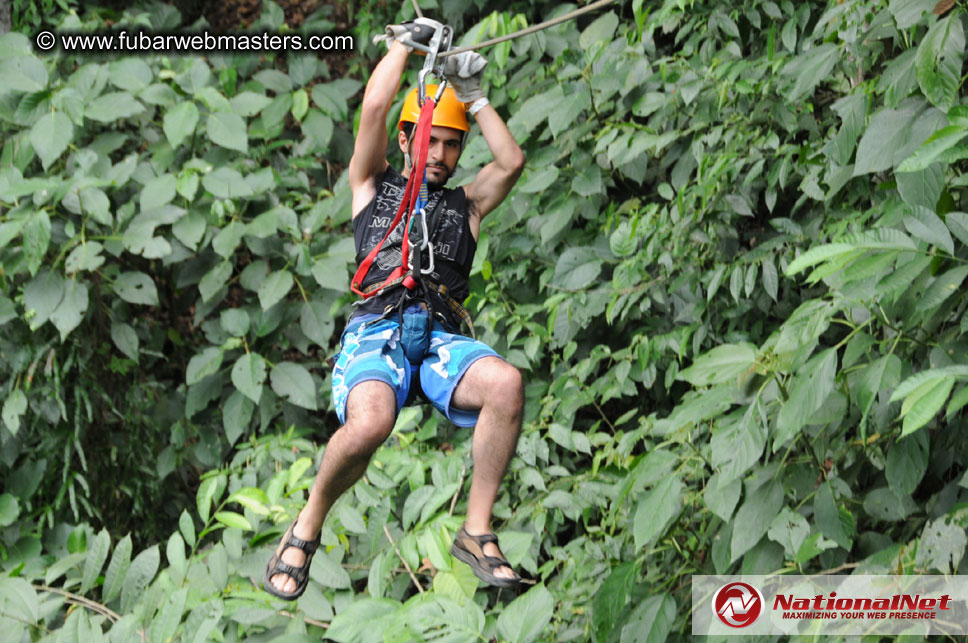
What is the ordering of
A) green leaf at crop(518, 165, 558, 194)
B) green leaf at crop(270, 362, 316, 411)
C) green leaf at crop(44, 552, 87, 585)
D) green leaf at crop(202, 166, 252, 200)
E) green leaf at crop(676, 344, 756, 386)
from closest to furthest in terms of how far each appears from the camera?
green leaf at crop(676, 344, 756, 386) → green leaf at crop(518, 165, 558, 194) → green leaf at crop(44, 552, 87, 585) → green leaf at crop(202, 166, 252, 200) → green leaf at crop(270, 362, 316, 411)

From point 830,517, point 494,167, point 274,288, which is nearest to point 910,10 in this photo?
point 494,167

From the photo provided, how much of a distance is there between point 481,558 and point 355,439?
0.47 m

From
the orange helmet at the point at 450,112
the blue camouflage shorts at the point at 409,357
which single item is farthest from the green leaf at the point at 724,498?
the orange helmet at the point at 450,112

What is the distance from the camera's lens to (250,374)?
4.88 meters

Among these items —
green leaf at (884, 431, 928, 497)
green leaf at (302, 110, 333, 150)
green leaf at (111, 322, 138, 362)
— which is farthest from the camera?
green leaf at (302, 110, 333, 150)

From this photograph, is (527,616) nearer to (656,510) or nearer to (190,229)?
(656,510)

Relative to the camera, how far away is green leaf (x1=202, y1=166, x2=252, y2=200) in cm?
487

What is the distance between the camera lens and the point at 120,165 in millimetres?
5098

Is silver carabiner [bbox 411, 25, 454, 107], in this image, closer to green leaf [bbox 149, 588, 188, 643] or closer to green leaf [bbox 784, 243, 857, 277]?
green leaf [bbox 784, 243, 857, 277]

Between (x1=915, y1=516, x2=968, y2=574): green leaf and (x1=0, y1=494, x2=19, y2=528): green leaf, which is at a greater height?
(x1=915, y1=516, x2=968, y2=574): green leaf

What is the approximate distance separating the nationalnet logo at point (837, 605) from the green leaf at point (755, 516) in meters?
0.13

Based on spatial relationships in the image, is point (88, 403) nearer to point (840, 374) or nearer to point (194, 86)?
point (194, 86)

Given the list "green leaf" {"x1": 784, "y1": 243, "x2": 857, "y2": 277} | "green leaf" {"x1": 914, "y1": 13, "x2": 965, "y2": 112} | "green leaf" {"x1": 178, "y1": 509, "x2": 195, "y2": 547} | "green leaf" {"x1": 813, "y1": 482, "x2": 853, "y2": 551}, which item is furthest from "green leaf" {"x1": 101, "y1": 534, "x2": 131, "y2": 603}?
"green leaf" {"x1": 914, "y1": 13, "x2": 965, "y2": 112}

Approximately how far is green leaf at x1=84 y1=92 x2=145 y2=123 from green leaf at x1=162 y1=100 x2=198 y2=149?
0.19 meters
